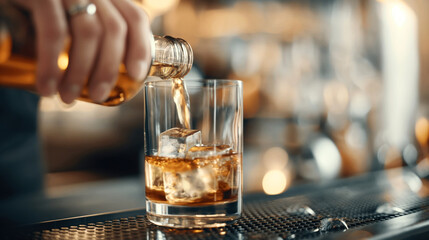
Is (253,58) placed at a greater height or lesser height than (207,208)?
greater

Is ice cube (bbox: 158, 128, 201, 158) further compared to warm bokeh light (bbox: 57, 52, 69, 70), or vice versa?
ice cube (bbox: 158, 128, 201, 158)

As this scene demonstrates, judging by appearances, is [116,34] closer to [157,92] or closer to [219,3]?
[157,92]

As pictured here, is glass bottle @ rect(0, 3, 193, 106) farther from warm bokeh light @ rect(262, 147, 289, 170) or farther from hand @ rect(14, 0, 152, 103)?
warm bokeh light @ rect(262, 147, 289, 170)

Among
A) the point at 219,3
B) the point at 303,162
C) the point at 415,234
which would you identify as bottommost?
the point at 303,162

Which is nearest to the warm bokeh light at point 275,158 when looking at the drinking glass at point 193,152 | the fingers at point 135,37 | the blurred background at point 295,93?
the blurred background at point 295,93

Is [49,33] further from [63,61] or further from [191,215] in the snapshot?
[191,215]

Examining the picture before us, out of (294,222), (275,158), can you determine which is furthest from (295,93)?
(294,222)

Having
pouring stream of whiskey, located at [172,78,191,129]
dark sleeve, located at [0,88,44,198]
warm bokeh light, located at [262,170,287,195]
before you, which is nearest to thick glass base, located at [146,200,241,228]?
pouring stream of whiskey, located at [172,78,191,129]

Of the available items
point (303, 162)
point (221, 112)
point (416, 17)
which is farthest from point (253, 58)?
point (221, 112)
